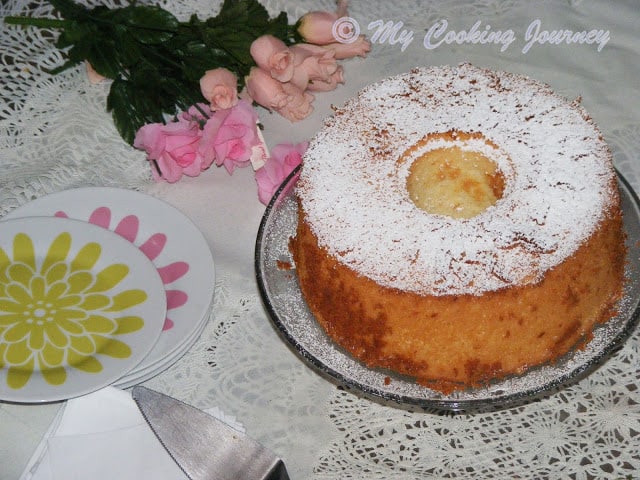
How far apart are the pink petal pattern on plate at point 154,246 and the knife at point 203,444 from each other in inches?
7.1

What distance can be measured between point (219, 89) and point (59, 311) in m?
0.53

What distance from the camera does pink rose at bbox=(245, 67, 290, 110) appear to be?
1692mm

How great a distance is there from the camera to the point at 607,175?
50.9 inches

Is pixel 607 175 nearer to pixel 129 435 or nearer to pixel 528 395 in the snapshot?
pixel 528 395

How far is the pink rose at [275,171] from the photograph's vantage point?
1.62 metres

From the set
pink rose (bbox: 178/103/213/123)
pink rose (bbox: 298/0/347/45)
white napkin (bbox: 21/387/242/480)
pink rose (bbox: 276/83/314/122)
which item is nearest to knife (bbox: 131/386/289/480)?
white napkin (bbox: 21/387/242/480)

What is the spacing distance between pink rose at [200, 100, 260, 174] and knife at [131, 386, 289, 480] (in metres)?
0.55

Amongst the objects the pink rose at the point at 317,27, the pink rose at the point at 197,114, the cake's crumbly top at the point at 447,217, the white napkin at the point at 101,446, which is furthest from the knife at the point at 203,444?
the pink rose at the point at 317,27

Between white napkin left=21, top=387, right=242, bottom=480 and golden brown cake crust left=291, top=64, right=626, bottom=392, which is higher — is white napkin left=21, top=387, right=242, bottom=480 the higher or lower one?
the lower one

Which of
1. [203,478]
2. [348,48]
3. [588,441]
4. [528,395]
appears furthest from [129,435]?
[348,48]

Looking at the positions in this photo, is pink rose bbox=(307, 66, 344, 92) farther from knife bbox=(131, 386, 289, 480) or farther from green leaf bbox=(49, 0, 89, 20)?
knife bbox=(131, 386, 289, 480)

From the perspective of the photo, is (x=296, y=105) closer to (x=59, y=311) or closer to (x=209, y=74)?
(x=209, y=74)

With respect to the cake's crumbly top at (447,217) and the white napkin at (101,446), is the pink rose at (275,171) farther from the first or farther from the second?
the white napkin at (101,446)

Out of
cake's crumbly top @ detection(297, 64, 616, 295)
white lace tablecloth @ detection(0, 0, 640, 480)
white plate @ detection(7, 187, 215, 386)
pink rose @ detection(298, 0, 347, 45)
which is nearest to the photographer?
cake's crumbly top @ detection(297, 64, 616, 295)
